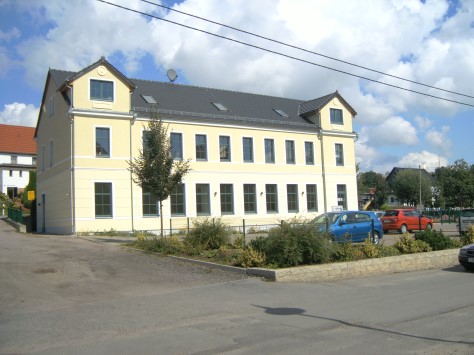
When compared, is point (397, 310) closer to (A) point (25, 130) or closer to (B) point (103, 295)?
(B) point (103, 295)

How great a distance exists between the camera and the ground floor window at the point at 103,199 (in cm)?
2817

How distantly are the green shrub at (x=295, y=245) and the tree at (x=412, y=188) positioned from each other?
7105 cm

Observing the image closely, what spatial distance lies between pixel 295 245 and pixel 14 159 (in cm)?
6412

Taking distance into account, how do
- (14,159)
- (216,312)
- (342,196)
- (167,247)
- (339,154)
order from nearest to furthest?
(216,312), (167,247), (342,196), (339,154), (14,159)

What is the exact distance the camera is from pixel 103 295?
11.1 meters

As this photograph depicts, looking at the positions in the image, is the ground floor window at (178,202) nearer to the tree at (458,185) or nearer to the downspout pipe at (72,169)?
the downspout pipe at (72,169)

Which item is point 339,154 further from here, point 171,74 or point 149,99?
point 149,99

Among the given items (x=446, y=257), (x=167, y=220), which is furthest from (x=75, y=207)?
(x=446, y=257)

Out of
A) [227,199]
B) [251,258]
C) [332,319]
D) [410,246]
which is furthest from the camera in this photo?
[227,199]

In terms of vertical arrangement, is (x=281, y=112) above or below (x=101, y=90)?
above

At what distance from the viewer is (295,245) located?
13852 mm

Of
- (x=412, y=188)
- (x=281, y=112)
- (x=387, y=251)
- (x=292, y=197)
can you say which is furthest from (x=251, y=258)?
(x=412, y=188)

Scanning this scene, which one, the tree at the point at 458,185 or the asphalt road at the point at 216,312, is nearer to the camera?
the asphalt road at the point at 216,312

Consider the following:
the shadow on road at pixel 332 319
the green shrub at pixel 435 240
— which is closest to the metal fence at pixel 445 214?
the green shrub at pixel 435 240
